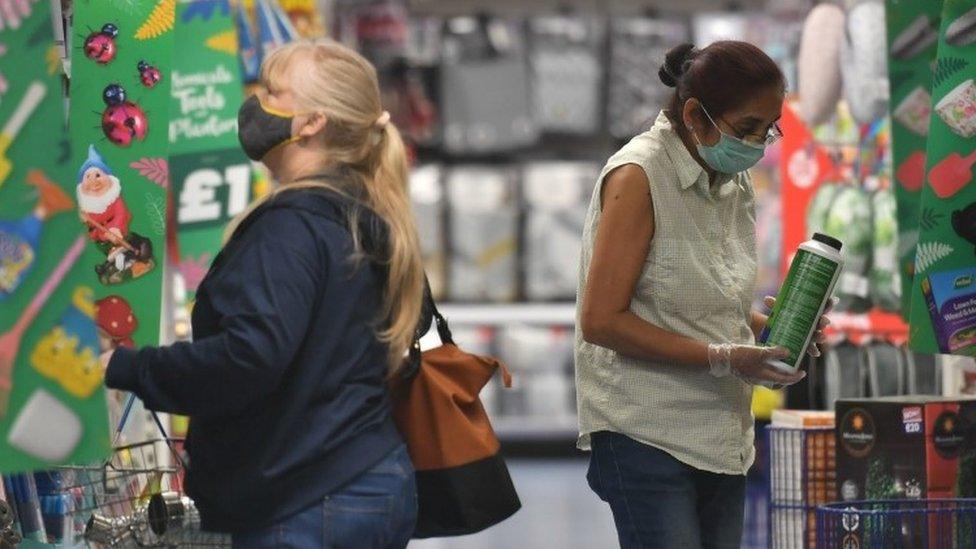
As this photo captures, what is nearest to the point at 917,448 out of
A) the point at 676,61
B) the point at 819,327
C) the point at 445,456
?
the point at 819,327

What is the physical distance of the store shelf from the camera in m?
9.70

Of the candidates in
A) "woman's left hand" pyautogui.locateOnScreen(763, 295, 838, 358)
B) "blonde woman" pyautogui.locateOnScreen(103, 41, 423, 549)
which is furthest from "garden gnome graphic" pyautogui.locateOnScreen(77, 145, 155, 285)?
"woman's left hand" pyautogui.locateOnScreen(763, 295, 838, 358)

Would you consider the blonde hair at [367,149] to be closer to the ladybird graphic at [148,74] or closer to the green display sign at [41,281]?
the green display sign at [41,281]

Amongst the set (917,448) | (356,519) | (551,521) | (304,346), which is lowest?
(551,521)

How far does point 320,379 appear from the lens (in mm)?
2629

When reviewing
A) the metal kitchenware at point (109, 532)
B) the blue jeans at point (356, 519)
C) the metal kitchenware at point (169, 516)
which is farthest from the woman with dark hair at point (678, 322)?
the metal kitchenware at point (109, 532)

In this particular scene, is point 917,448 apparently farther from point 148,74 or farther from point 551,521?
point 551,521

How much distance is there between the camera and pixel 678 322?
3174 millimetres

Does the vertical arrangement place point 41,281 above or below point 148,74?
below

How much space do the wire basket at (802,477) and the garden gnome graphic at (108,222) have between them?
1.56 metres

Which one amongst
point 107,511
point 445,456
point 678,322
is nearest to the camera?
point 445,456

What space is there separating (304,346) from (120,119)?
1136 mm

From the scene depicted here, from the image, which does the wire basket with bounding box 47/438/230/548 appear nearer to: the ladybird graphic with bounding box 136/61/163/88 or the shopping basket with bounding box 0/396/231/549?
the shopping basket with bounding box 0/396/231/549

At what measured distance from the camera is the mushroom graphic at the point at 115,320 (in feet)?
11.6
